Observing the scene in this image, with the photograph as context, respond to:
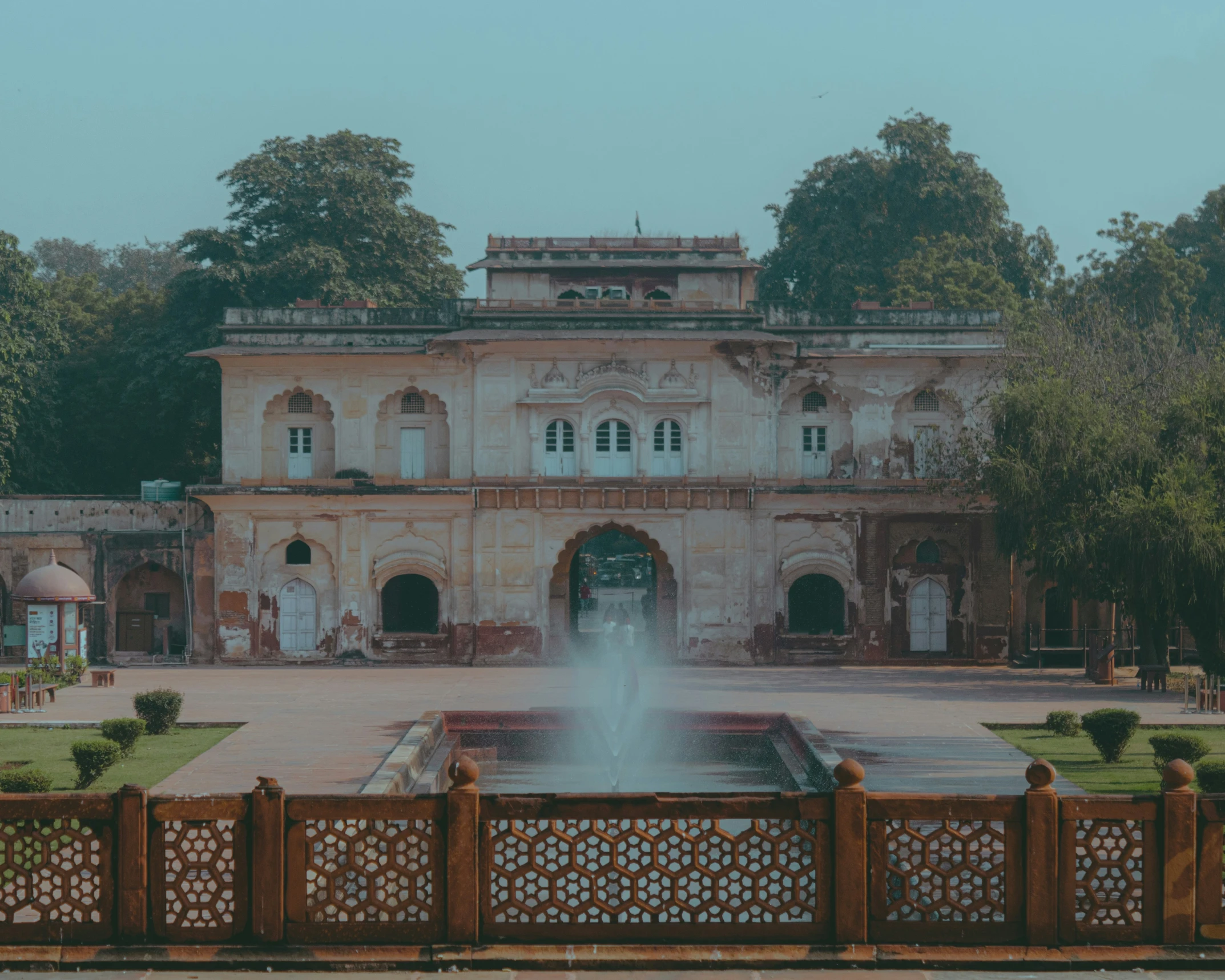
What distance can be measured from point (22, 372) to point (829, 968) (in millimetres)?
34421

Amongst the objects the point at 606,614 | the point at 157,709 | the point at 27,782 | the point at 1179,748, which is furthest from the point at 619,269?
the point at 27,782

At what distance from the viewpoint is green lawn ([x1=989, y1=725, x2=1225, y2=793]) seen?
54.1 feet

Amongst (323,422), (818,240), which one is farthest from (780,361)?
(818,240)

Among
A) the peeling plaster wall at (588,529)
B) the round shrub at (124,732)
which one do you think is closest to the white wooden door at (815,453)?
the peeling plaster wall at (588,529)

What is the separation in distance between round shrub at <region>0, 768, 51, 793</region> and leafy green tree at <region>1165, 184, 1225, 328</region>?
41.7 m

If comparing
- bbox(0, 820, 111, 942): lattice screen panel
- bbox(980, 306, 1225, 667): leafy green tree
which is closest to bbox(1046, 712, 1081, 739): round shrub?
bbox(980, 306, 1225, 667): leafy green tree

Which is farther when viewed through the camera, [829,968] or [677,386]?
[677,386]

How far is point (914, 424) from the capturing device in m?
33.2

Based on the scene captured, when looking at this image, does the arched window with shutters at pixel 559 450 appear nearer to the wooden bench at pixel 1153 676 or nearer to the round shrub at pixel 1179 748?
the wooden bench at pixel 1153 676

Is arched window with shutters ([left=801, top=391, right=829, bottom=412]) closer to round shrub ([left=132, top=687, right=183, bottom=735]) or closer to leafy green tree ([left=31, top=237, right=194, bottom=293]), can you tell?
round shrub ([left=132, top=687, right=183, bottom=735])

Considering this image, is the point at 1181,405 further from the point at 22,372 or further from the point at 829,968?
the point at 22,372

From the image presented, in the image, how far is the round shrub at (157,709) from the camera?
68.8 ft

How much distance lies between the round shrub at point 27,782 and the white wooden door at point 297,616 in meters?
18.3

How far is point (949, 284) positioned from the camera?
45875mm
